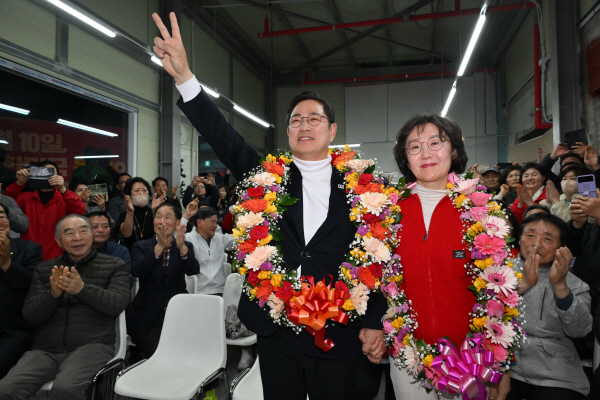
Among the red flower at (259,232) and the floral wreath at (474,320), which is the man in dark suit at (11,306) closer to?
the red flower at (259,232)

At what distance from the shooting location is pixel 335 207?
1960 millimetres

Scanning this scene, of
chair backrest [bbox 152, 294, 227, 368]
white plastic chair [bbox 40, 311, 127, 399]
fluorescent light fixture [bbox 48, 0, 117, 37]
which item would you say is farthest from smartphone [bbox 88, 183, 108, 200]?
chair backrest [bbox 152, 294, 227, 368]

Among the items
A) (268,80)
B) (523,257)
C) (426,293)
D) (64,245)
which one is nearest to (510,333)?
(426,293)

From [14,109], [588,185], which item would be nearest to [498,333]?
[588,185]

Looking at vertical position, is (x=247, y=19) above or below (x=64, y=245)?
above

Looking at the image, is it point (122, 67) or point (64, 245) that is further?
point (122, 67)

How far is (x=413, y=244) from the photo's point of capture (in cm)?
184

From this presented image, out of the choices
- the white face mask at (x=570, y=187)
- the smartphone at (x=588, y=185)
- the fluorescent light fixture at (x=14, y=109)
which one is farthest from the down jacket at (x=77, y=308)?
the white face mask at (x=570, y=187)

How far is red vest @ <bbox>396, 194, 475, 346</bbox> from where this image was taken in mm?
1780

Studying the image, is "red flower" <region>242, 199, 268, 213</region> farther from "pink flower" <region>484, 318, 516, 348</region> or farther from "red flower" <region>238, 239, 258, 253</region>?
"pink flower" <region>484, 318, 516, 348</region>

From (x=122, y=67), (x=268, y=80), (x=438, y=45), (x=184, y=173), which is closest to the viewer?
(x=122, y=67)

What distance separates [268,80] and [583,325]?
46.1 feet

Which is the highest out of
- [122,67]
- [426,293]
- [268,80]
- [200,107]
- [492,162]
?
[268,80]

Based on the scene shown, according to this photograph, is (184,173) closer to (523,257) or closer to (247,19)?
(247,19)
